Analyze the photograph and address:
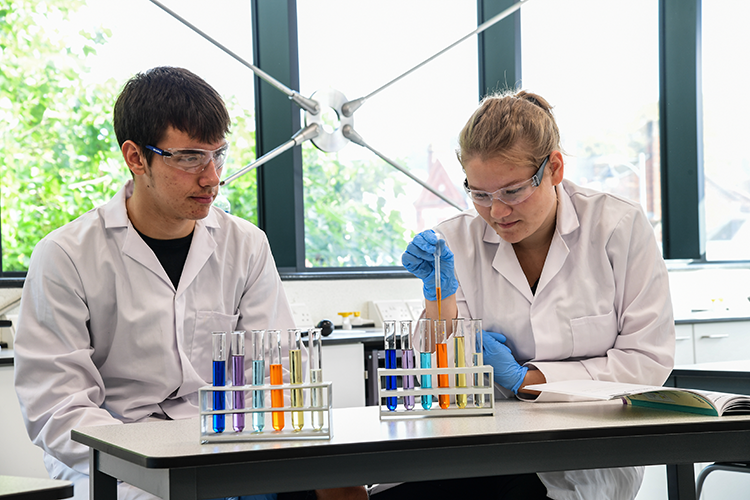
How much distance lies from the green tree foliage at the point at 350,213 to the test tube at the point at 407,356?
6.93ft

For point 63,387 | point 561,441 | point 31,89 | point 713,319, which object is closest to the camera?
point 561,441

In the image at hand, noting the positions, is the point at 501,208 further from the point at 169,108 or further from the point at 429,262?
the point at 169,108

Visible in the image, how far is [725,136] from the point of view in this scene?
13.1 ft

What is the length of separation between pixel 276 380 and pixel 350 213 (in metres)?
2.36

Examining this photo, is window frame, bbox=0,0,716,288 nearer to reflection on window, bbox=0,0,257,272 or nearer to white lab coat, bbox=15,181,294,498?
reflection on window, bbox=0,0,257,272

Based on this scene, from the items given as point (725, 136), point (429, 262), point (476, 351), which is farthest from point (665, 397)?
point (725, 136)

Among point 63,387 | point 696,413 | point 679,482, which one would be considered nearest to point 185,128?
point 63,387

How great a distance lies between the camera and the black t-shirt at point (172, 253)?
1.54m

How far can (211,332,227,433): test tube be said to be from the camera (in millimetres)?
990

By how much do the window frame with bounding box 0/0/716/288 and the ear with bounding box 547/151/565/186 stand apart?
64.9 inches

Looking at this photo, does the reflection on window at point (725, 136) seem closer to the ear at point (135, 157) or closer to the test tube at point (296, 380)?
the ear at point (135, 157)

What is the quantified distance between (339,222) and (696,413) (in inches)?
92.3

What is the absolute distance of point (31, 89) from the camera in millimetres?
2770

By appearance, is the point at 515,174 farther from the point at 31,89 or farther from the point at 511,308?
the point at 31,89
